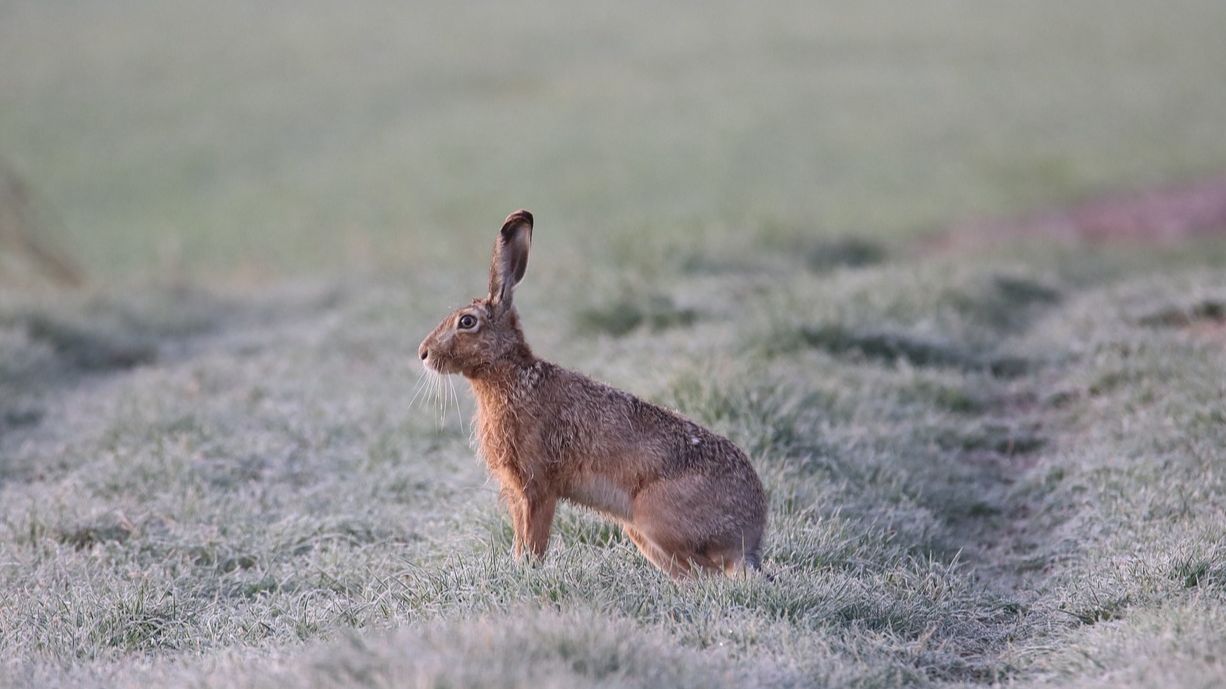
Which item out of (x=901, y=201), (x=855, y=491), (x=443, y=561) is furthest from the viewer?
(x=901, y=201)

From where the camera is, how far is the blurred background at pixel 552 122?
75.1ft

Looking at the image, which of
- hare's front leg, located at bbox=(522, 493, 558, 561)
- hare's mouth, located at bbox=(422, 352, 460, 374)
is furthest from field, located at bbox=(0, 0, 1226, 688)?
hare's mouth, located at bbox=(422, 352, 460, 374)

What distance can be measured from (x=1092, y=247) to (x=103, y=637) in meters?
15.2

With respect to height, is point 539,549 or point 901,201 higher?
point 539,549

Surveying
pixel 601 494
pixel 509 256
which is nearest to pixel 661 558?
pixel 601 494

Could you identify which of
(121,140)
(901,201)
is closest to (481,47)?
(121,140)

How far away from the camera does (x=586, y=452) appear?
17.6ft

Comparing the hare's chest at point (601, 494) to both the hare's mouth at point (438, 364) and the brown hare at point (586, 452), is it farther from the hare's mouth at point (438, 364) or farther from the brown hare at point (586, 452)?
the hare's mouth at point (438, 364)

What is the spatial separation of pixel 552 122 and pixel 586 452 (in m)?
25.4

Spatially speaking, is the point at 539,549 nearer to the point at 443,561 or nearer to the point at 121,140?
the point at 443,561

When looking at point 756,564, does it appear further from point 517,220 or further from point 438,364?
point 517,220

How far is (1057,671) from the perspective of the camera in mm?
4676

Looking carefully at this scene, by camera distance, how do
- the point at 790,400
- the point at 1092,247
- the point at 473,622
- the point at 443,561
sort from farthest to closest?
1. the point at 1092,247
2. the point at 790,400
3. the point at 443,561
4. the point at 473,622

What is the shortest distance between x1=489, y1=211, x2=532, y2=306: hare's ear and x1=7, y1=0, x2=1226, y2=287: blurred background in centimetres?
960
